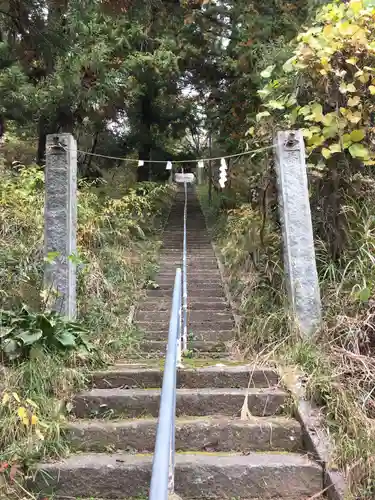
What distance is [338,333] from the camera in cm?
372

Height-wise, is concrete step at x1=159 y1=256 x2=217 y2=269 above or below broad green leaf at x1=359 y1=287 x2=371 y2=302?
below

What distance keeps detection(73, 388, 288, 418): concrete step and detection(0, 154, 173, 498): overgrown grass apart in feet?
0.60

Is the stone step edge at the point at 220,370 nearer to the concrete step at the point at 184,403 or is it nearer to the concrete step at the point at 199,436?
the concrete step at the point at 184,403

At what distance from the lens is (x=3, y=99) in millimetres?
5867

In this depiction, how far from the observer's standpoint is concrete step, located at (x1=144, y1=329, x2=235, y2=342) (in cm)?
518

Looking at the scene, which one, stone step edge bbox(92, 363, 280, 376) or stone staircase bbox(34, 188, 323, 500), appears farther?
stone step edge bbox(92, 363, 280, 376)

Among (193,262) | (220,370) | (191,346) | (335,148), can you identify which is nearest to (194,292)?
(193,262)

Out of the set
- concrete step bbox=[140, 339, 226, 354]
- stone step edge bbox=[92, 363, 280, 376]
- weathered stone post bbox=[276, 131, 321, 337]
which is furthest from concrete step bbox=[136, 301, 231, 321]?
stone step edge bbox=[92, 363, 280, 376]

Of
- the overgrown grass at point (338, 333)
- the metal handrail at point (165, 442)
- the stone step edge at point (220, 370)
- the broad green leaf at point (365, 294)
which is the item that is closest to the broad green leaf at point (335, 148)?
the overgrown grass at point (338, 333)

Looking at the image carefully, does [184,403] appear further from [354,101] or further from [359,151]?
[354,101]

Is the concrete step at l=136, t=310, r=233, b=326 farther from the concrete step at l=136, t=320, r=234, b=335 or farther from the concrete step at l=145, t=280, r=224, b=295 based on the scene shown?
the concrete step at l=145, t=280, r=224, b=295

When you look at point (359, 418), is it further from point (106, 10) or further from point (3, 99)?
point (3, 99)

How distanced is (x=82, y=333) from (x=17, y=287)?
86cm

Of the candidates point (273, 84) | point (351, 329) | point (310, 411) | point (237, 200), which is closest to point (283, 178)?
point (273, 84)
